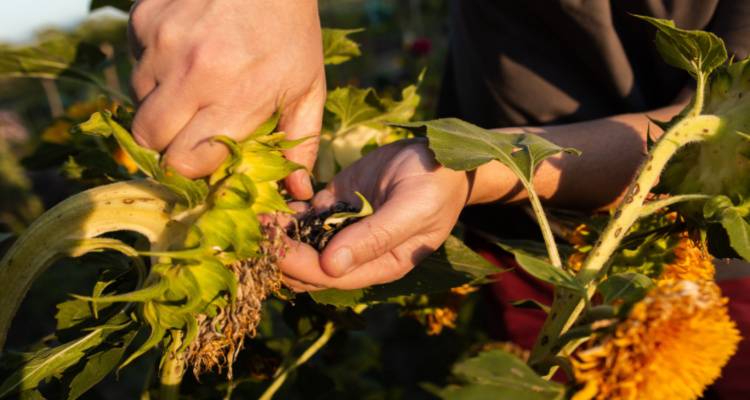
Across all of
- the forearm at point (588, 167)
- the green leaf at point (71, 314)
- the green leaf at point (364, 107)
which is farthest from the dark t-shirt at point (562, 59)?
the green leaf at point (71, 314)

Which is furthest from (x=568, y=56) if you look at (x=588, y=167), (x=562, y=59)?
(x=588, y=167)

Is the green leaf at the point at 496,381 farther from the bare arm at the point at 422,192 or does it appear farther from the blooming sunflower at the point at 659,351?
the bare arm at the point at 422,192

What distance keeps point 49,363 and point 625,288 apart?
60cm

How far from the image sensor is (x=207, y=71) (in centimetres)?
70

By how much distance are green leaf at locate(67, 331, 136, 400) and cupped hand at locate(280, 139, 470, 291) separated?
203 mm

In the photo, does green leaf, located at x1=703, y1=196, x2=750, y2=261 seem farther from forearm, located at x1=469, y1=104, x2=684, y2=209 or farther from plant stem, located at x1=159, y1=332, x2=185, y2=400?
plant stem, located at x1=159, y1=332, x2=185, y2=400

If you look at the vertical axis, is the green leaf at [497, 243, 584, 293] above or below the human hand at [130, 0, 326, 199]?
below

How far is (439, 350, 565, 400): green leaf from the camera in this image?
48cm

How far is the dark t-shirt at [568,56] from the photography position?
1.12 metres

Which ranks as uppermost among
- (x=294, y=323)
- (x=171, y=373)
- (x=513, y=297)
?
(x=171, y=373)

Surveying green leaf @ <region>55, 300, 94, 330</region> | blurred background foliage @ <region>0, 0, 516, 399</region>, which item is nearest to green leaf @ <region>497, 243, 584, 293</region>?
blurred background foliage @ <region>0, 0, 516, 399</region>

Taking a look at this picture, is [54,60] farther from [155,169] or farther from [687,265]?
[687,265]

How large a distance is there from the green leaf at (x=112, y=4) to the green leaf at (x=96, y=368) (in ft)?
2.12

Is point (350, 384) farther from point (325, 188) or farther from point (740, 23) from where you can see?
point (740, 23)
